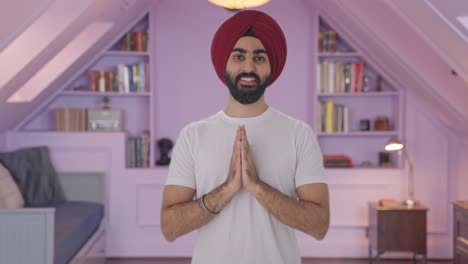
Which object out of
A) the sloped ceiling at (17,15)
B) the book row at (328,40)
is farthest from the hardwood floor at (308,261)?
the sloped ceiling at (17,15)

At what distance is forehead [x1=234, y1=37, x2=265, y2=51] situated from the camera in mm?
1314

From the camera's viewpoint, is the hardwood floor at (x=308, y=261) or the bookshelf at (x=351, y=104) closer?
the hardwood floor at (x=308, y=261)

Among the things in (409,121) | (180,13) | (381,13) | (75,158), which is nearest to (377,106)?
(409,121)

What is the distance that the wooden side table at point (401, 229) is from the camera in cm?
442

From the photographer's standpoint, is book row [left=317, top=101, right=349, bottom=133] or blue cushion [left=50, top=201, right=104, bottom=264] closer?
blue cushion [left=50, top=201, right=104, bottom=264]

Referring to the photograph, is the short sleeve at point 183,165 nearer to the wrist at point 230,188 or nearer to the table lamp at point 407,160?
the wrist at point 230,188

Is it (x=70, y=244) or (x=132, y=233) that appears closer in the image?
(x=70, y=244)

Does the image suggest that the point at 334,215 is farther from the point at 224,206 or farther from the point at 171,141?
the point at 224,206

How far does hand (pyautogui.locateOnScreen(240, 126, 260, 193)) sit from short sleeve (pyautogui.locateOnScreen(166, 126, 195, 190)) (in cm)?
15

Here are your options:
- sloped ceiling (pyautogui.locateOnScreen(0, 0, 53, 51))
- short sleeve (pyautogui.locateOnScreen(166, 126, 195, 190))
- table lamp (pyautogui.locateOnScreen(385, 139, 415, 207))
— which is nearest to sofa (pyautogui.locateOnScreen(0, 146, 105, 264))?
sloped ceiling (pyautogui.locateOnScreen(0, 0, 53, 51))

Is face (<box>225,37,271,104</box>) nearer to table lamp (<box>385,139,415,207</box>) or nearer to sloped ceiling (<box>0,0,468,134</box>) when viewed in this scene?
sloped ceiling (<box>0,0,468,134</box>)

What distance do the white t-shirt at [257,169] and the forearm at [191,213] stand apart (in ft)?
0.13

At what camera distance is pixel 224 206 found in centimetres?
129

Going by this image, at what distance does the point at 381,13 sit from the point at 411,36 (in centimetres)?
27
